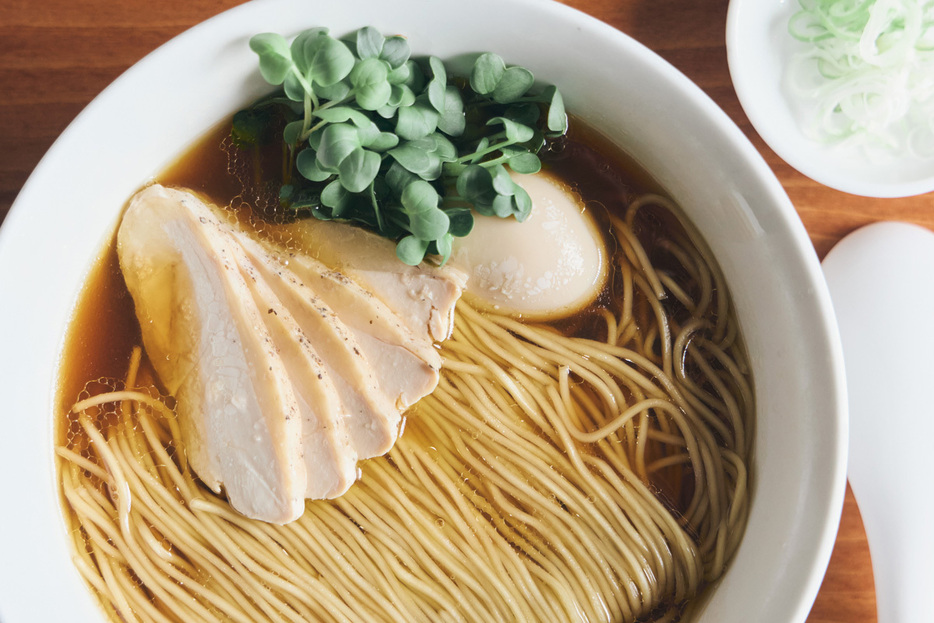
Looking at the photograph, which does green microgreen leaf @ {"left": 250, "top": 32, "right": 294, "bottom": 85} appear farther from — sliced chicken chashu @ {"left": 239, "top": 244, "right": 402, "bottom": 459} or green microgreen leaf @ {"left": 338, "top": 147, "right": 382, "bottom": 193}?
sliced chicken chashu @ {"left": 239, "top": 244, "right": 402, "bottom": 459}

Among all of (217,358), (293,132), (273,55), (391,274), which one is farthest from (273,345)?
(273,55)

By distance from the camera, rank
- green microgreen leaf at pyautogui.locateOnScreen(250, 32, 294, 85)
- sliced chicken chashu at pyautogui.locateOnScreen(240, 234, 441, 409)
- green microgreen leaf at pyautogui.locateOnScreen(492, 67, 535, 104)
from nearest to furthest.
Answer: green microgreen leaf at pyautogui.locateOnScreen(250, 32, 294, 85), green microgreen leaf at pyautogui.locateOnScreen(492, 67, 535, 104), sliced chicken chashu at pyautogui.locateOnScreen(240, 234, 441, 409)

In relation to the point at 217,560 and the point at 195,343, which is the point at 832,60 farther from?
the point at 217,560

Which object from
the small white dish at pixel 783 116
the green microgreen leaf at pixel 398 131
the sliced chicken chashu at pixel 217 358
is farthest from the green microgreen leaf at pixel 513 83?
the sliced chicken chashu at pixel 217 358

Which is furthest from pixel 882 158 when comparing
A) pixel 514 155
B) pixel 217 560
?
pixel 217 560

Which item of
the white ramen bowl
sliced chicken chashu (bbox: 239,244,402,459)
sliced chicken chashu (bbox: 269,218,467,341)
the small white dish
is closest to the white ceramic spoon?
the small white dish

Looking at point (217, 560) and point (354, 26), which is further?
point (217, 560)

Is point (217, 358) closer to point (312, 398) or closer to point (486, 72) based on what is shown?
point (312, 398)
